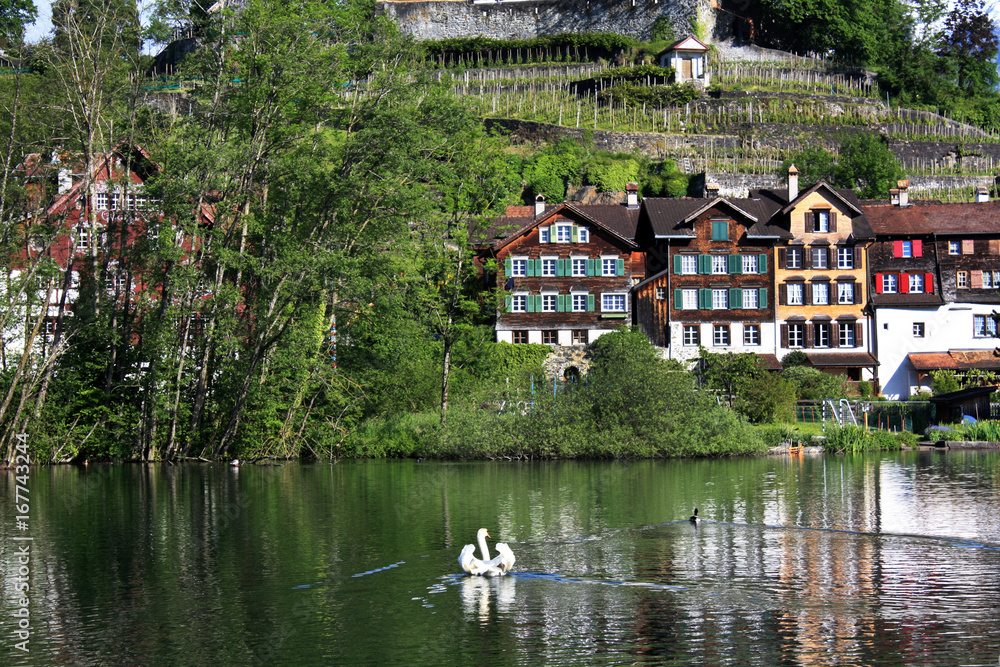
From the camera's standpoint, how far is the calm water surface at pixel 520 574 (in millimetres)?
14477

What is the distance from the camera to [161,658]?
46.8 ft

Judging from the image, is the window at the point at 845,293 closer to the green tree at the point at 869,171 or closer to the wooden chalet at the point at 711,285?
the wooden chalet at the point at 711,285

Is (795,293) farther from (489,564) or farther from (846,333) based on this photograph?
(489,564)

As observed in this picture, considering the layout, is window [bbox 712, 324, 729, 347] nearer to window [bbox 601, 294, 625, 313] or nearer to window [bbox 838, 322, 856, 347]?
window [bbox 601, 294, 625, 313]

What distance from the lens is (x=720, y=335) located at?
60375 millimetres

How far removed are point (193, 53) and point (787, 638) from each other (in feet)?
106

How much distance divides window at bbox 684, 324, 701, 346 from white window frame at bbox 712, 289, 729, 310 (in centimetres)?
157

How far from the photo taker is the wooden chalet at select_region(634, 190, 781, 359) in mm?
60156

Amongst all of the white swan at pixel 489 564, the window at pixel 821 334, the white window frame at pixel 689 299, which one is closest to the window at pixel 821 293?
the window at pixel 821 334

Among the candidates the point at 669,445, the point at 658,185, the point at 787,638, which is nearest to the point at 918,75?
the point at 658,185

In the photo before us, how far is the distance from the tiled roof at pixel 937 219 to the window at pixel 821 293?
13.7 feet

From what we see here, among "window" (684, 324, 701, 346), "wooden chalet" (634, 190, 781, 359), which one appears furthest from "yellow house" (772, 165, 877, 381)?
"window" (684, 324, 701, 346)

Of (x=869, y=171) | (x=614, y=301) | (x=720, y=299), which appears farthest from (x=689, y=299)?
(x=869, y=171)

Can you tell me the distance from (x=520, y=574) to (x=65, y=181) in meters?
31.4
